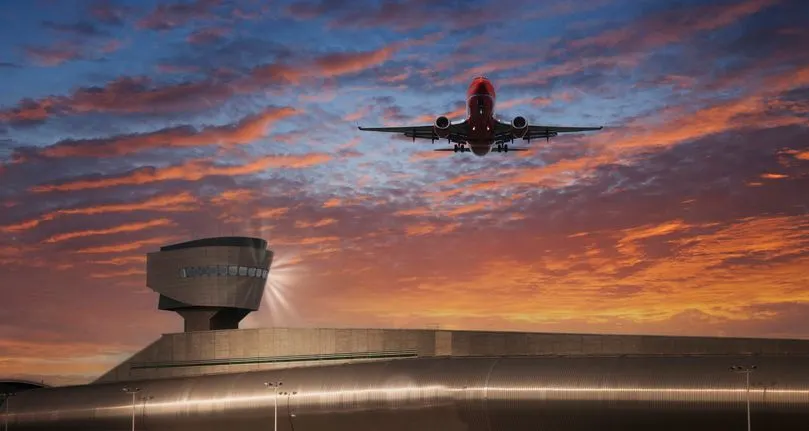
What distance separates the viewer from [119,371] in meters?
151

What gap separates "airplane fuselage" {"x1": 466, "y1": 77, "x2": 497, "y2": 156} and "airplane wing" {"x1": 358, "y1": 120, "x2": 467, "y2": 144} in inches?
46.2

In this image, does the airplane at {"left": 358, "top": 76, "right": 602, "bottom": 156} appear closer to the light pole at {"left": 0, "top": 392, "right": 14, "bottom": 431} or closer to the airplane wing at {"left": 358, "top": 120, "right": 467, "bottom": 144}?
the airplane wing at {"left": 358, "top": 120, "right": 467, "bottom": 144}

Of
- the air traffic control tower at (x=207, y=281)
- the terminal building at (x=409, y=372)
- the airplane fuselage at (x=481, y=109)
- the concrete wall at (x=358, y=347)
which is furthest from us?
the air traffic control tower at (x=207, y=281)

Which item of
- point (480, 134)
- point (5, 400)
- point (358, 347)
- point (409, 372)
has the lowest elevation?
point (5, 400)

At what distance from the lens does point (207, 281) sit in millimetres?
159750

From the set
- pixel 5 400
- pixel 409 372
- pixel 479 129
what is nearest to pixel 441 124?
pixel 479 129

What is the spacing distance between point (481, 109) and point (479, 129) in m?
2.18

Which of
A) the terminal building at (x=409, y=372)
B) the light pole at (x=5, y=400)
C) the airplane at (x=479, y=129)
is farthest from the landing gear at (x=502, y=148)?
the light pole at (x=5, y=400)

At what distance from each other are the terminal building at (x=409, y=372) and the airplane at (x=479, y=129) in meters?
23.0

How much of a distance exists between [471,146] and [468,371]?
2401 cm

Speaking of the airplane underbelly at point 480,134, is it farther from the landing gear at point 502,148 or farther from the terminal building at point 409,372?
the terminal building at point 409,372

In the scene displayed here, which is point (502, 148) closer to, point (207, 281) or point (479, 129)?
point (479, 129)

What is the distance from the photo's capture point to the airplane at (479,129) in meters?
105

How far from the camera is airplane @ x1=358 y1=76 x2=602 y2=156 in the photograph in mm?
105062
